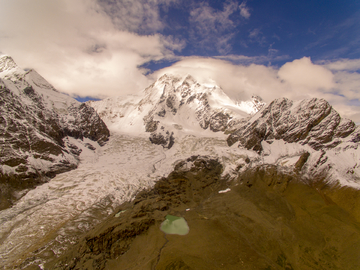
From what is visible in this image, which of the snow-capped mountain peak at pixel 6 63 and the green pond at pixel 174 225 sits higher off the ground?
Result: the snow-capped mountain peak at pixel 6 63

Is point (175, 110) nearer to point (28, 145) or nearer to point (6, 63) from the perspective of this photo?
point (28, 145)

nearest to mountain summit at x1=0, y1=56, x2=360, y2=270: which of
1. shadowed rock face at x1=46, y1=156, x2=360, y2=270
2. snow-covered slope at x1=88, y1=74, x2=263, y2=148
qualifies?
shadowed rock face at x1=46, y1=156, x2=360, y2=270

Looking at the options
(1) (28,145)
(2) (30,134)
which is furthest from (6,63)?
(1) (28,145)

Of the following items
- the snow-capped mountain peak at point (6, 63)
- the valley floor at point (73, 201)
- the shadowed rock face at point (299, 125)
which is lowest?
the valley floor at point (73, 201)

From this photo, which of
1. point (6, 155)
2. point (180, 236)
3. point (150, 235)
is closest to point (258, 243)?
point (180, 236)

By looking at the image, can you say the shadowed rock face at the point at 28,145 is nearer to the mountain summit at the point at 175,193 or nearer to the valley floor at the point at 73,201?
the mountain summit at the point at 175,193

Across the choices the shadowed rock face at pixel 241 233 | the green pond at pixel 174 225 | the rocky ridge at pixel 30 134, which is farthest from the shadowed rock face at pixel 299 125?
the rocky ridge at pixel 30 134

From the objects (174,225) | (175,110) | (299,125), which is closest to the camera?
(174,225)
